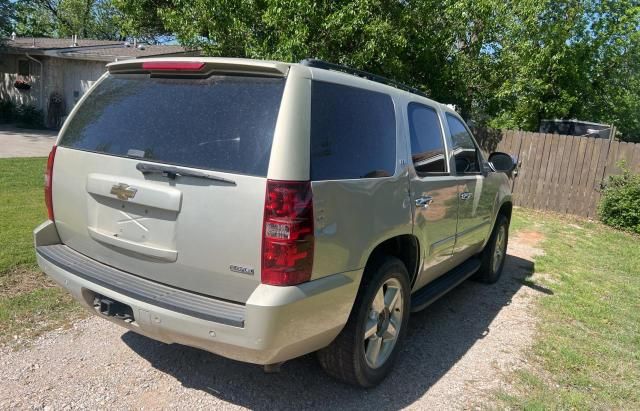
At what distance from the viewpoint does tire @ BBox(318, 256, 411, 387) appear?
3172 millimetres

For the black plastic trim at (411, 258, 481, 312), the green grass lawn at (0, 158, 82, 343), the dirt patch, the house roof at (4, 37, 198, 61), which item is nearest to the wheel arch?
the black plastic trim at (411, 258, 481, 312)

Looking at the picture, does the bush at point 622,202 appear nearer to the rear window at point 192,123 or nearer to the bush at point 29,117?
the rear window at point 192,123

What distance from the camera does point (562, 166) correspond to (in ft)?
39.1

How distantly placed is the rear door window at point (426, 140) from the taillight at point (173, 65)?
5.35ft

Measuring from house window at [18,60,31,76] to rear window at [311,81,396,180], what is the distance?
22953mm

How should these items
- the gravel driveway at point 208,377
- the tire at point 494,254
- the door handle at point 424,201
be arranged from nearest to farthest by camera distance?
the gravel driveway at point 208,377
the door handle at point 424,201
the tire at point 494,254

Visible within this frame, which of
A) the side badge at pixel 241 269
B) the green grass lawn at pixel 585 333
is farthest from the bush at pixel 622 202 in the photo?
the side badge at pixel 241 269

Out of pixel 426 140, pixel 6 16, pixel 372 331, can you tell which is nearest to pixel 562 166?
pixel 426 140

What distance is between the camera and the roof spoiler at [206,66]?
108 inches

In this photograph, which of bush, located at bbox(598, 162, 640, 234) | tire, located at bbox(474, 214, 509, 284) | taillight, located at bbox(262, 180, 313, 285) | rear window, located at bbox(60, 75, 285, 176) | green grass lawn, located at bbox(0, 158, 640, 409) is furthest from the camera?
bush, located at bbox(598, 162, 640, 234)

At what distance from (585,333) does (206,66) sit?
420 centimetres

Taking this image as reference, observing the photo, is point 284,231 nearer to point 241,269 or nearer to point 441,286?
point 241,269

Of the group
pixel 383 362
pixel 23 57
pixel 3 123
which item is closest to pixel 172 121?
pixel 383 362

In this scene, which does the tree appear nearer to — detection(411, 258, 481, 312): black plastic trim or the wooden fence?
the wooden fence
